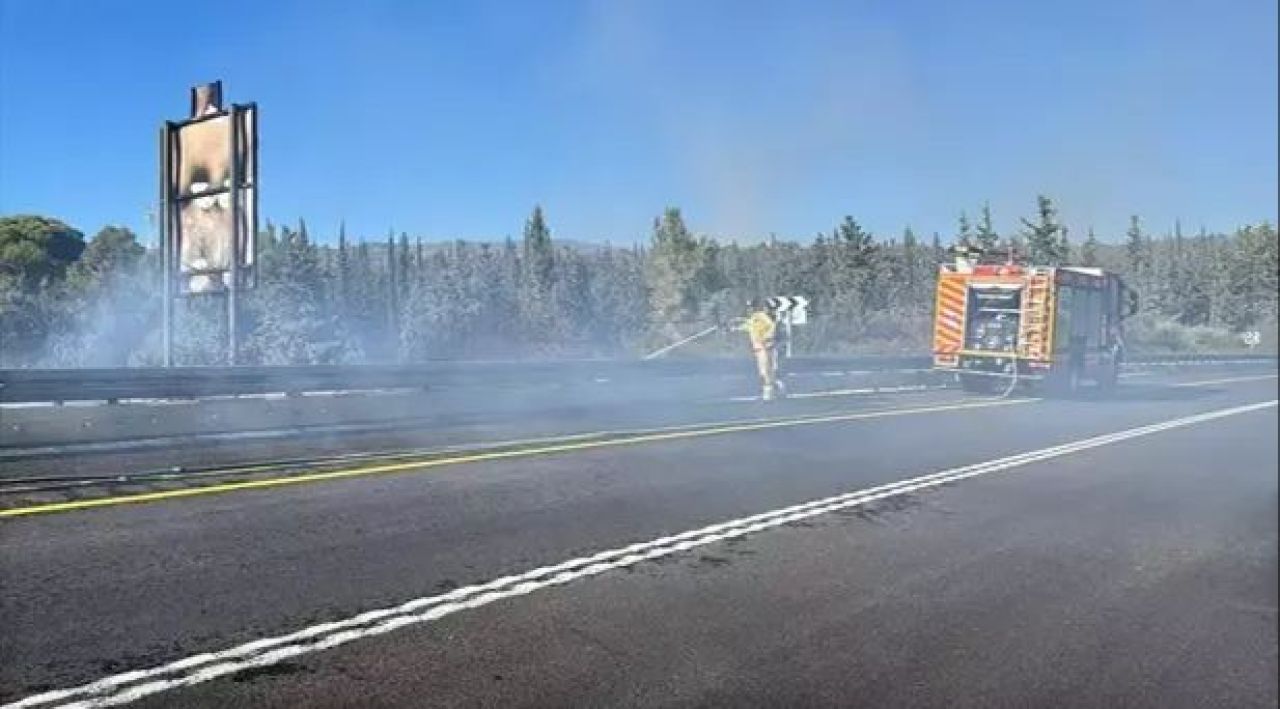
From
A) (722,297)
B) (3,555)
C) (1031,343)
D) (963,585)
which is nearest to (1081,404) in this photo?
(1031,343)

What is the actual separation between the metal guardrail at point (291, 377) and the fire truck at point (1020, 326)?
319 centimetres

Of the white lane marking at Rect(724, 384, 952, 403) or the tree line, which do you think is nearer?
the tree line

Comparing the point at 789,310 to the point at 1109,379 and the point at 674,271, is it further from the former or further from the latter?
the point at 1109,379

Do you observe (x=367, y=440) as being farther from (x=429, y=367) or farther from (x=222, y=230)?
(x=429, y=367)

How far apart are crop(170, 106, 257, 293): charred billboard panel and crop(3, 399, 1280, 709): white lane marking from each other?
520 centimetres

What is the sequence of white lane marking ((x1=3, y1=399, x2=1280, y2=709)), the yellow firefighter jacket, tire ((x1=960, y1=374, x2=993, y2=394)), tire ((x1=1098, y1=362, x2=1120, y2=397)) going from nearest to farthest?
white lane marking ((x1=3, y1=399, x2=1280, y2=709))
tire ((x1=1098, y1=362, x2=1120, y2=397))
the yellow firefighter jacket
tire ((x1=960, y1=374, x2=993, y2=394))

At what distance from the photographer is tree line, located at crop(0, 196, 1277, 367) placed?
148 inches

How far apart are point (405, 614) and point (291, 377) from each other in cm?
1211

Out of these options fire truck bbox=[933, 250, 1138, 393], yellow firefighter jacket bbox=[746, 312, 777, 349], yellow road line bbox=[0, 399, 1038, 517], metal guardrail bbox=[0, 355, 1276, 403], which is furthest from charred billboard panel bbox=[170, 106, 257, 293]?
yellow firefighter jacket bbox=[746, 312, 777, 349]

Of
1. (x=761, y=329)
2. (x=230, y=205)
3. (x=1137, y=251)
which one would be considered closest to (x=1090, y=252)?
(x=1137, y=251)

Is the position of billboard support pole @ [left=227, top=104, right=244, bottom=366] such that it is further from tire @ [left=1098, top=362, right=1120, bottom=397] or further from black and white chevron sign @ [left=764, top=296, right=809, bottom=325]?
tire @ [left=1098, top=362, right=1120, bottom=397]

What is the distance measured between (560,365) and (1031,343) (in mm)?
9120

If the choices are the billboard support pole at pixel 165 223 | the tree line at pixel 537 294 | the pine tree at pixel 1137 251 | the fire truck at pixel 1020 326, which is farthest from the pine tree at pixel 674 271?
the pine tree at pixel 1137 251

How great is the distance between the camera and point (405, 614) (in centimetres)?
446
